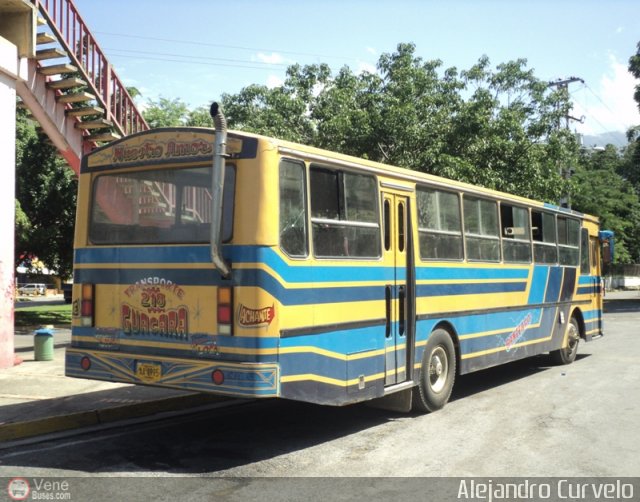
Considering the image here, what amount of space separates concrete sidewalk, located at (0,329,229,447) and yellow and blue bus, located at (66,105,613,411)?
2.41ft

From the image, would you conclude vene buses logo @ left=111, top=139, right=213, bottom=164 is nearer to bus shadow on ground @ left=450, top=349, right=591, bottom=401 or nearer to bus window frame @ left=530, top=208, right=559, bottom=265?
bus shadow on ground @ left=450, top=349, right=591, bottom=401

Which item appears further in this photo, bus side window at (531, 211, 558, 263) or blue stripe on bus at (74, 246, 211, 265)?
bus side window at (531, 211, 558, 263)

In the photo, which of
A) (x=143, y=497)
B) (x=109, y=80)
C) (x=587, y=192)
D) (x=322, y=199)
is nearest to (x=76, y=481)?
(x=143, y=497)

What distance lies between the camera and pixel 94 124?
14.3 m

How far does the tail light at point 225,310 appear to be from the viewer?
625 centimetres

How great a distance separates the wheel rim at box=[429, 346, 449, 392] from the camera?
28.7 ft

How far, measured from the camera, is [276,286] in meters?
6.24

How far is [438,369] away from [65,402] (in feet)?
15.2

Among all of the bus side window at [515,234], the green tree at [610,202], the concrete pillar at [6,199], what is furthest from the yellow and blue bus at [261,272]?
the green tree at [610,202]

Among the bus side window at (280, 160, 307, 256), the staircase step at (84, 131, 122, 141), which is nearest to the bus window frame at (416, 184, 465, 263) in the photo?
the bus side window at (280, 160, 307, 256)

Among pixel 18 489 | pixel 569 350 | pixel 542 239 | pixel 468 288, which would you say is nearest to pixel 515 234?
pixel 542 239

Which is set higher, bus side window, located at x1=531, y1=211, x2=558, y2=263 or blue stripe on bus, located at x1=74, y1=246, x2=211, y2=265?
bus side window, located at x1=531, y1=211, x2=558, y2=263

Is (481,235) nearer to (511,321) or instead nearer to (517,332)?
(511,321)

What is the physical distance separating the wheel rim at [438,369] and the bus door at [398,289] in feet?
2.31
